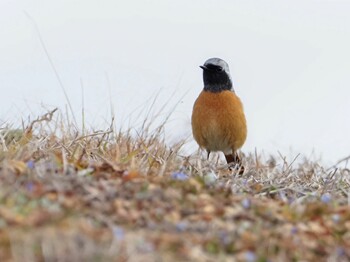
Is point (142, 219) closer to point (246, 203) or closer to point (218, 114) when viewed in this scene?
point (246, 203)

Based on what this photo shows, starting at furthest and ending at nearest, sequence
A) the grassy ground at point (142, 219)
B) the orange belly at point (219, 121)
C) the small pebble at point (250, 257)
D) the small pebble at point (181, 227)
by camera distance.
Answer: the orange belly at point (219, 121)
the small pebble at point (181, 227)
the small pebble at point (250, 257)
the grassy ground at point (142, 219)

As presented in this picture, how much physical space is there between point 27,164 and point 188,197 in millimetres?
1033

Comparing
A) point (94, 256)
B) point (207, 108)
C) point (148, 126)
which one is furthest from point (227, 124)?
point (94, 256)

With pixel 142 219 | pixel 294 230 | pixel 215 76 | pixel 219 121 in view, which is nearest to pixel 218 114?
pixel 219 121

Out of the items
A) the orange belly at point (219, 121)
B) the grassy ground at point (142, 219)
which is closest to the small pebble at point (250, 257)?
the grassy ground at point (142, 219)

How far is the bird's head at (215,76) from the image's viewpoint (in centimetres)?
823

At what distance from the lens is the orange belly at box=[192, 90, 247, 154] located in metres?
7.99

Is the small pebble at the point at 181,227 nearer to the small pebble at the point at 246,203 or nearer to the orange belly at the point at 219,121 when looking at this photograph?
the small pebble at the point at 246,203

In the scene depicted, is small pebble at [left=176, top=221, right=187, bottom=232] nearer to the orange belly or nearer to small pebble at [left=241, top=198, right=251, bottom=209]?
small pebble at [left=241, top=198, right=251, bottom=209]

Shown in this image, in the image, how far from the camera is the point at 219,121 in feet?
26.2

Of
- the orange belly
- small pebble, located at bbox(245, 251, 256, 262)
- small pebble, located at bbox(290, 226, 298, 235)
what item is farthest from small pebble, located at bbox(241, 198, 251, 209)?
the orange belly

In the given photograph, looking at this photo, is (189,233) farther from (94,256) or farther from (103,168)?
(103,168)

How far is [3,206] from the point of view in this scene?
3504 millimetres

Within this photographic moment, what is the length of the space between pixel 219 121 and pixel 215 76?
57 centimetres
